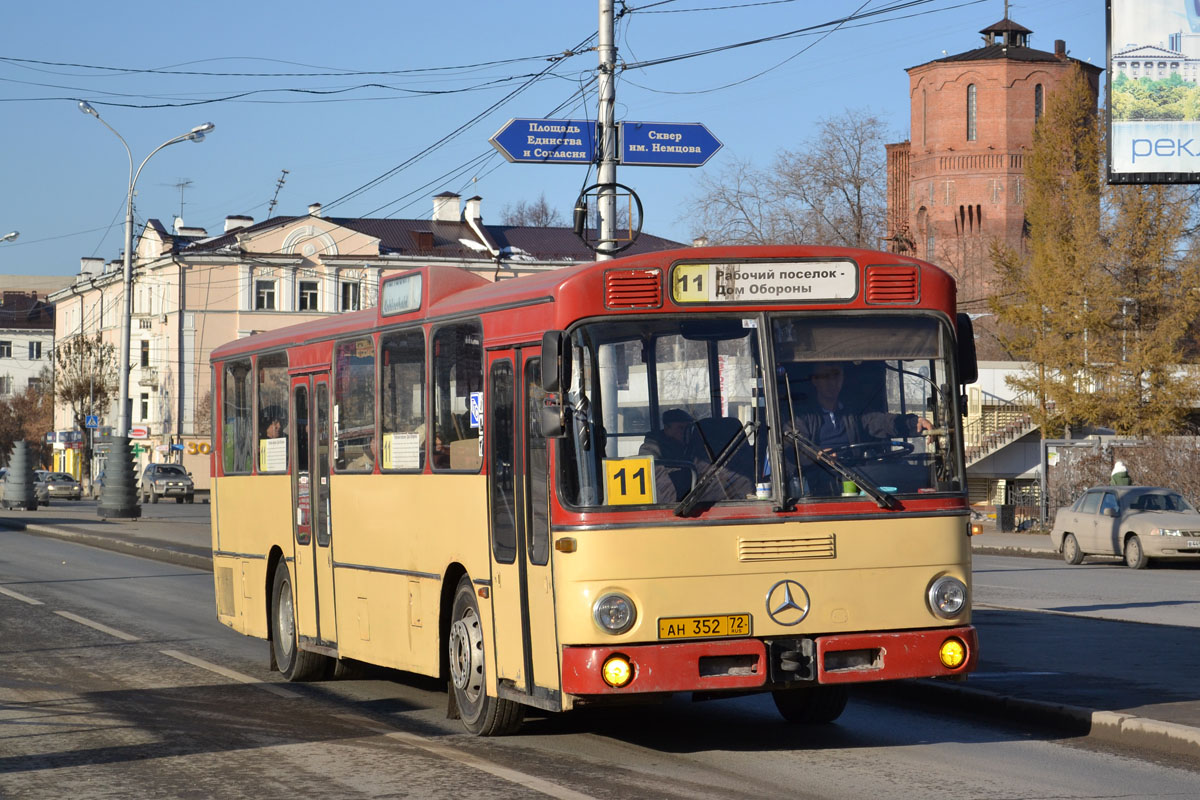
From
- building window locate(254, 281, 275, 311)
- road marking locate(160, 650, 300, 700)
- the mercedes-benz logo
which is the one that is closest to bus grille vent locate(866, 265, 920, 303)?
the mercedes-benz logo

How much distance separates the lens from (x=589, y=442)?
8820 millimetres

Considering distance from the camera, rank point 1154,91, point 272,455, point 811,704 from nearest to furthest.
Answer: point 811,704 → point 272,455 → point 1154,91

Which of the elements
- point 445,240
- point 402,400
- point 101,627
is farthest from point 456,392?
point 445,240

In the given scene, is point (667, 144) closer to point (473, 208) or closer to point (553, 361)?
point (553, 361)

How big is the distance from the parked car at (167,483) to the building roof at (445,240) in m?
17.4

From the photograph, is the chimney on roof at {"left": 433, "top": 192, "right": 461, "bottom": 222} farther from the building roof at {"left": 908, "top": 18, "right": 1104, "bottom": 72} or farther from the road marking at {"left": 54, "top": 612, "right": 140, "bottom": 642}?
the road marking at {"left": 54, "top": 612, "right": 140, "bottom": 642}

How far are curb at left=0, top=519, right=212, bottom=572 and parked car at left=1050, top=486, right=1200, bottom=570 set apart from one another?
15.5 metres

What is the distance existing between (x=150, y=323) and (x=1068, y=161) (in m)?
54.0

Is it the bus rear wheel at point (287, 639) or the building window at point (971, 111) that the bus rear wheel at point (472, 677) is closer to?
the bus rear wheel at point (287, 639)

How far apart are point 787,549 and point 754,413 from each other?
73 centimetres

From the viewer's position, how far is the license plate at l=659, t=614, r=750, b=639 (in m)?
8.74

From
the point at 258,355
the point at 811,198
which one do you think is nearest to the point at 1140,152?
the point at 258,355

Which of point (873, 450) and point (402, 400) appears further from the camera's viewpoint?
point (402, 400)

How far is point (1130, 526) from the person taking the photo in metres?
29.8
